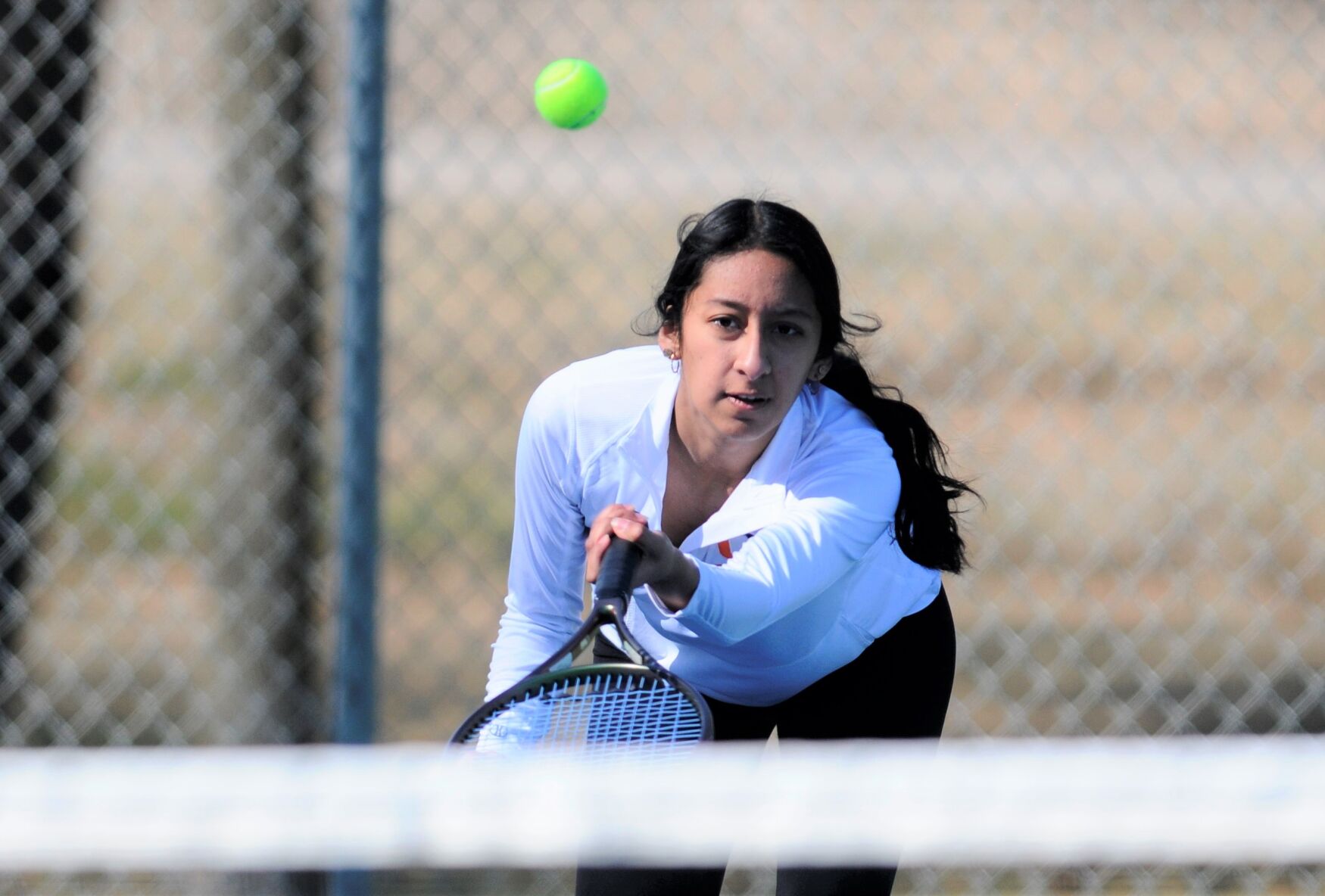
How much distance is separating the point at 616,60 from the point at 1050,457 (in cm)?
397

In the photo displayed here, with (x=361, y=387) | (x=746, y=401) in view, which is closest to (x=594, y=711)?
(x=746, y=401)

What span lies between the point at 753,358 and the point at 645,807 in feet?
2.78

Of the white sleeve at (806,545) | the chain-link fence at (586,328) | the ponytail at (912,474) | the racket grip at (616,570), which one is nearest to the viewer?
the racket grip at (616,570)

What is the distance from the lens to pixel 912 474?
235 cm

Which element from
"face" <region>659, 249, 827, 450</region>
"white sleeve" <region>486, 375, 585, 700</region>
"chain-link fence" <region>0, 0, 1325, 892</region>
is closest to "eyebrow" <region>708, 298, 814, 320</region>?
"face" <region>659, 249, 827, 450</region>

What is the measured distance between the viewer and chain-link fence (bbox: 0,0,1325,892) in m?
3.35

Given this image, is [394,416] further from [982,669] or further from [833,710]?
[833,710]

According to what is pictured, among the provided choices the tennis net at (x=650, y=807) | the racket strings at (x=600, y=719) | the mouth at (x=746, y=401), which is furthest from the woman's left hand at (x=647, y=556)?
the tennis net at (x=650, y=807)

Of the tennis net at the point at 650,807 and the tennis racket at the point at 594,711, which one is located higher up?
the tennis net at the point at 650,807

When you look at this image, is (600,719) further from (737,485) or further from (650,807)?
(650,807)

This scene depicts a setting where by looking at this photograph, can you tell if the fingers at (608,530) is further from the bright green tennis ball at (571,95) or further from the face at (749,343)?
the bright green tennis ball at (571,95)

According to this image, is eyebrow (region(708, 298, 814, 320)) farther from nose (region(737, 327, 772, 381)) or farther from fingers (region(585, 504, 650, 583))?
fingers (region(585, 504, 650, 583))

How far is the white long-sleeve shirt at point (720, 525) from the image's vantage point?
2.15m

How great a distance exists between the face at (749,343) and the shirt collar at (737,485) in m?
0.04
